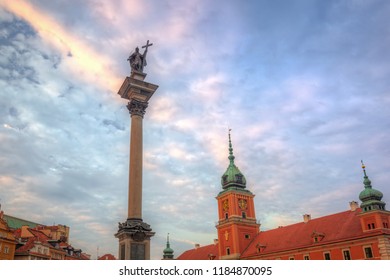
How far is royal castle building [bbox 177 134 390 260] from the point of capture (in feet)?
143

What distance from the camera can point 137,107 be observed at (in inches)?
828

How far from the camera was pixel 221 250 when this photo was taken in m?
68.2

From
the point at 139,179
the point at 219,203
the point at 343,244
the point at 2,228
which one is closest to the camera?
the point at 139,179

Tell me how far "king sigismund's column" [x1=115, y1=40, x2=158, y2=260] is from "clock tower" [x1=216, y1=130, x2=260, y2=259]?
A: 49.0 meters

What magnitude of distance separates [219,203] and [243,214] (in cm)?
598

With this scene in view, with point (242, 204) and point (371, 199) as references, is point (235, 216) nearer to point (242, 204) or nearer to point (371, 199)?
point (242, 204)

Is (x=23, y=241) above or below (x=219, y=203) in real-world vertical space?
below

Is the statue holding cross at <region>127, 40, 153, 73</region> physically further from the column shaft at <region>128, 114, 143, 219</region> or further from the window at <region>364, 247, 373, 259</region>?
the window at <region>364, 247, 373, 259</region>

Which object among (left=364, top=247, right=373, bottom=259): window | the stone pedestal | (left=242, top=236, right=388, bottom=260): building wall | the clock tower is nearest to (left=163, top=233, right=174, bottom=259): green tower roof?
the clock tower

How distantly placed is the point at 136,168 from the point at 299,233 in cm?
4510

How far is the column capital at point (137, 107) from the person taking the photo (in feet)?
68.9

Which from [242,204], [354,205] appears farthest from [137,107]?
[242,204]
